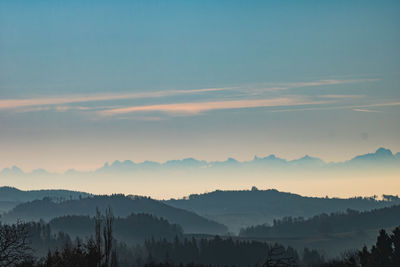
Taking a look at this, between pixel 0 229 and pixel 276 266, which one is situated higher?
pixel 0 229

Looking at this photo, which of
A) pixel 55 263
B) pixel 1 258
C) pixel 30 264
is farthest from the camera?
pixel 30 264

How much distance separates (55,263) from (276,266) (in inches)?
1360

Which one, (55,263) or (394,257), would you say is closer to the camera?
(55,263)

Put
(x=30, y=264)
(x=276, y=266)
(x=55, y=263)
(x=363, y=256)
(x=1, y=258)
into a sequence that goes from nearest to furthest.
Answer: (x=276, y=266)
(x=1, y=258)
(x=55, y=263)
(x=30, y=264)
(x=363, y=256)

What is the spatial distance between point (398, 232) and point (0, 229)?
5466 inches

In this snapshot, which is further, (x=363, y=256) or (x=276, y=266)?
(x=363, y=256)

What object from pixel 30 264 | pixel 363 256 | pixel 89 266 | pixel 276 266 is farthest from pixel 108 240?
pixel 363 256

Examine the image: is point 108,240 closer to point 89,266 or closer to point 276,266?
point 89,266

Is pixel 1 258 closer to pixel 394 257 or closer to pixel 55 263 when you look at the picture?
pixel 55 263

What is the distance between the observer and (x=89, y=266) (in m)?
71.6

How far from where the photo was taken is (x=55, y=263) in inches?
2746

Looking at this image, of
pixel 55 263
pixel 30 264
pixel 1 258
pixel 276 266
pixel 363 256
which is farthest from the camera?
pixel 363 256

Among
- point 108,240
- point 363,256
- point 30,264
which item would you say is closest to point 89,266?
point 108,240

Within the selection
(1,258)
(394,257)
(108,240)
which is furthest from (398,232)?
(1,258)
